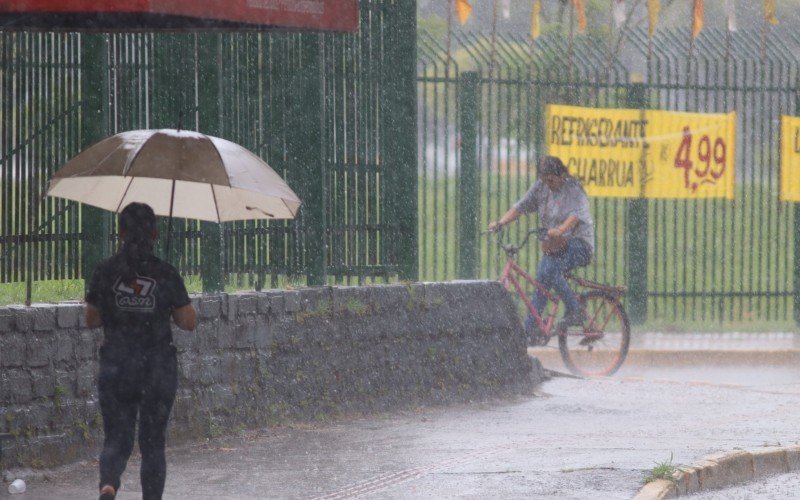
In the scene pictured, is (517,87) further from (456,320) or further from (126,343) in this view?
(126,343)

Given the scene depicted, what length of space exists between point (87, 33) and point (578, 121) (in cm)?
776

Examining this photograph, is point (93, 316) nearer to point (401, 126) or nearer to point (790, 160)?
point (401, 126)

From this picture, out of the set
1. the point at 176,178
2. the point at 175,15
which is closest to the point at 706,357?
the point at 175,15

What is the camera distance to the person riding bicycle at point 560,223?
1332 cm

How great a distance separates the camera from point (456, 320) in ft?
37.3

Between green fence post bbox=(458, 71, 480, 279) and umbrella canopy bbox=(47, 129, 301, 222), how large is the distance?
6748 millimetres

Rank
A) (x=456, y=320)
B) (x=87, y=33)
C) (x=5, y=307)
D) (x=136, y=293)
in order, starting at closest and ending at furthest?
(x=136, y=293) → (x=5, y=307) → (x=87, y=33) → (x=456, y=320)

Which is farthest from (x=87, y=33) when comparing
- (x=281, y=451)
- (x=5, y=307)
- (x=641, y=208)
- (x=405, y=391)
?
(x=641, y=208)

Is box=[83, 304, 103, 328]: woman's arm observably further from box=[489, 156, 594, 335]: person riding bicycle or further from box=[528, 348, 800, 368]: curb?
box=[528, 348, 800, 368]: curb

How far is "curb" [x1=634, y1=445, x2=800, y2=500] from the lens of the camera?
752cm

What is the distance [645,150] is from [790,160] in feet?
6.07

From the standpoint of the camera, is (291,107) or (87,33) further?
(291,107)

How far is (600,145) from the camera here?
51.8ft

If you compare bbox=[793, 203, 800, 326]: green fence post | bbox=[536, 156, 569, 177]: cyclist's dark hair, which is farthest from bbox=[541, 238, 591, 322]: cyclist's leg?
bbox=[793, 203, 800, 326]: green fence post
